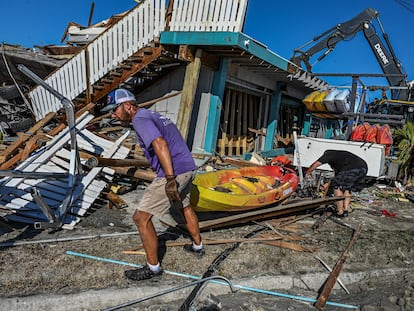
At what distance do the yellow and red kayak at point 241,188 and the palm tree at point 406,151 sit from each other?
475 centimetres

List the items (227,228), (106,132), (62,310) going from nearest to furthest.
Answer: (62,310)
(227,228)
(106,132)

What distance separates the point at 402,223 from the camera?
270 inches

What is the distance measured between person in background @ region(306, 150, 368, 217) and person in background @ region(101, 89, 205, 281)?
11.6ft

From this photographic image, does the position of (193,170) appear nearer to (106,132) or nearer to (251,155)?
(106,132)

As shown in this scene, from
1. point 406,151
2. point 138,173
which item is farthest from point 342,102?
point 138,173

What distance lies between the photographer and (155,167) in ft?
12.7

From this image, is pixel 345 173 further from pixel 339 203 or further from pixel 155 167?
pixel 155 167

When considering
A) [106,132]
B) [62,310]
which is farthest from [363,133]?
[62,310]

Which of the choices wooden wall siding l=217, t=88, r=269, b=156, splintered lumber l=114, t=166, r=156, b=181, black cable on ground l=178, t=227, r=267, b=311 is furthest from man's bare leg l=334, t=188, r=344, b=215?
wooden wall siding l=217, t=88, r=269, b=156

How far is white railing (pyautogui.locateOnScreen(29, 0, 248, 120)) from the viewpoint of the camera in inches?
309

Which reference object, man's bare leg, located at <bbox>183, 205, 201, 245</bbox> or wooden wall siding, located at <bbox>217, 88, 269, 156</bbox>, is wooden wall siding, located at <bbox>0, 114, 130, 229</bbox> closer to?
man's bare leg, located at <bbox>183, 205, 201, 245</bbox>

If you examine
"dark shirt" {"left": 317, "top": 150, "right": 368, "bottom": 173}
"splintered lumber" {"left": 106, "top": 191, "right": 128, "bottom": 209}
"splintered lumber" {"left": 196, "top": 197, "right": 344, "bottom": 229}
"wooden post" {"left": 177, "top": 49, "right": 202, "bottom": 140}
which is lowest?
"splintered lumber" {"left": 106, "top": 191, "right": 128, "bottom": 209}

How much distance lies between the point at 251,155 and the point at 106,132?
15.3 ft

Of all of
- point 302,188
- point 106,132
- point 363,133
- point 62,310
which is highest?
point 363,133
